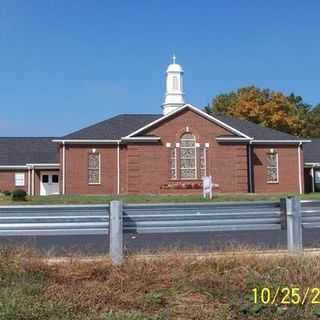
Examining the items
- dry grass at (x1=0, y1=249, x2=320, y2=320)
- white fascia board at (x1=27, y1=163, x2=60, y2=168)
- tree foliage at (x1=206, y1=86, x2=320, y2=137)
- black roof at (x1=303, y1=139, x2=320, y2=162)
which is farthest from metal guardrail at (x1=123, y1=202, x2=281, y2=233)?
tree foliage at (x1=206, y1=86, x2=320, y2=137)

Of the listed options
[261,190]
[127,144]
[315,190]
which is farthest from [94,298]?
[315,190]

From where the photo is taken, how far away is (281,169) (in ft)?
144

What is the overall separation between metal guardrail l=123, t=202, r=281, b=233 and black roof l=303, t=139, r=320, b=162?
4218 cm

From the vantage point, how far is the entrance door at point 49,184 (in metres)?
47.9

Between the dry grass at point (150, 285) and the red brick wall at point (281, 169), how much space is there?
36.1 metres

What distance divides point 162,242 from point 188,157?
103 feet

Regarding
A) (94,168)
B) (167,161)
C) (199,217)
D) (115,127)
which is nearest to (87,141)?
(94,168)

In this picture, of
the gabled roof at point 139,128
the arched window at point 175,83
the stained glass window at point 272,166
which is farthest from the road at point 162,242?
the arched window at point 175,83

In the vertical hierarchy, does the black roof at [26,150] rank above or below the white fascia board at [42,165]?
above

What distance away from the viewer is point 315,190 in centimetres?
4853

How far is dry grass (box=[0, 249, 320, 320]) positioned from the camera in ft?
18.6

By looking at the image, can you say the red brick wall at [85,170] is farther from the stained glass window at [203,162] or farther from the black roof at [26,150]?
A: the black roof at [26,150]

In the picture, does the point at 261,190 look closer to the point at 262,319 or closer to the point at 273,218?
the point at 273,218

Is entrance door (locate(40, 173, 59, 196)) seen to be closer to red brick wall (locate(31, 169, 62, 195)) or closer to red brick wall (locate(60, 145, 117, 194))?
red brick wall (locate(31, 169, 62, 195))
